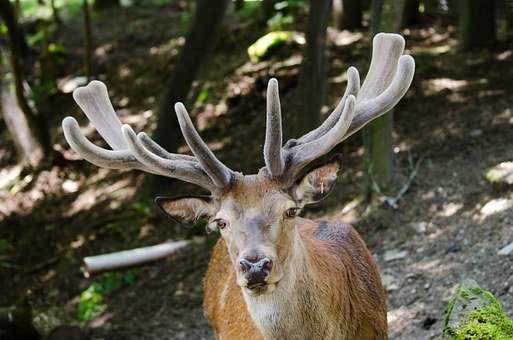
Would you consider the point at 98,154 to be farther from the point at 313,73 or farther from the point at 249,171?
the point at 249,171

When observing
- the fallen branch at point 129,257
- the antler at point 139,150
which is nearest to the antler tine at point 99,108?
the antler at point 139,150

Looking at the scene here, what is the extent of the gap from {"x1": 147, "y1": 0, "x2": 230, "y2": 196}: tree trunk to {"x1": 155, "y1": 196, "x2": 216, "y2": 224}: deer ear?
6394 millimetres

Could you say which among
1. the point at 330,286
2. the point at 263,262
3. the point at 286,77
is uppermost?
the point at 263,262

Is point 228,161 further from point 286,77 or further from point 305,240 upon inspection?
point 305,240

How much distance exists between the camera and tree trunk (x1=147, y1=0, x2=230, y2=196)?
1137 cm

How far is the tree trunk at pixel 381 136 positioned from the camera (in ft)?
29.5

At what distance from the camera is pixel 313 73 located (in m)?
10.5

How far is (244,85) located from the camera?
1430 cm

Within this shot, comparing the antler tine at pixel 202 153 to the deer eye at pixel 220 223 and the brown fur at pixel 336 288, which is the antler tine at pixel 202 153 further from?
the brown fur at pixel 336 288

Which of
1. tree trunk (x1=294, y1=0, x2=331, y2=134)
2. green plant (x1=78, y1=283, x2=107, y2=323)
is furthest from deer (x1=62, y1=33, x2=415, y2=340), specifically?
green plant (x1=78, y1=283, x2=107, y2=323)

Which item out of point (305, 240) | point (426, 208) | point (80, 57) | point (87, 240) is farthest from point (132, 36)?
point (305, 240)

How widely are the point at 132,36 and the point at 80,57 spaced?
121 cm

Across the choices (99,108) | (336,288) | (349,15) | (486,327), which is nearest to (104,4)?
(349,15)

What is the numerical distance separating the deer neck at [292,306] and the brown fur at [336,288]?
67 millimetres
